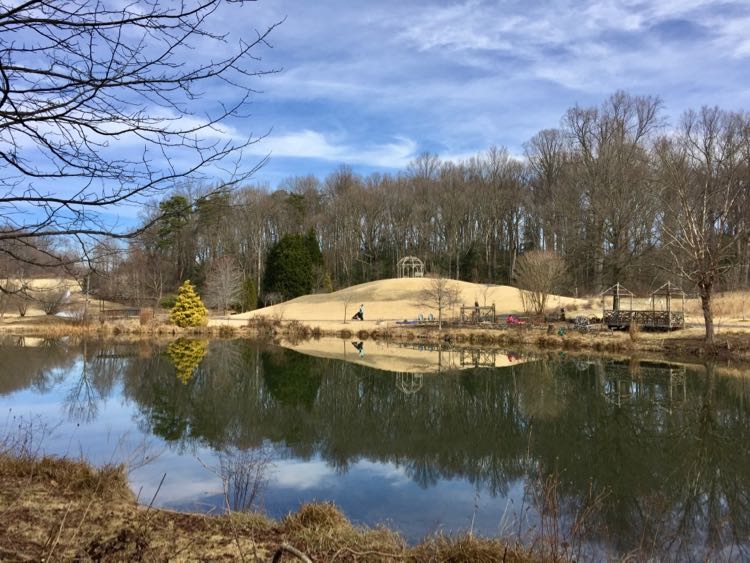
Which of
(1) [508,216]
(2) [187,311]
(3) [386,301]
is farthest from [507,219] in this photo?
(2) [187,311]

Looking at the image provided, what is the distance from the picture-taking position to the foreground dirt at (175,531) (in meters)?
4.12

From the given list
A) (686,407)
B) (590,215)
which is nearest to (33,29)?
(686,407)

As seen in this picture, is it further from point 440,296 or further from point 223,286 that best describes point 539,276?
point 223,286

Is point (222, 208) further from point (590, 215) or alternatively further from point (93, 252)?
point (590, 215)

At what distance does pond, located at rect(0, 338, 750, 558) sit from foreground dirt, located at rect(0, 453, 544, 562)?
55 cm

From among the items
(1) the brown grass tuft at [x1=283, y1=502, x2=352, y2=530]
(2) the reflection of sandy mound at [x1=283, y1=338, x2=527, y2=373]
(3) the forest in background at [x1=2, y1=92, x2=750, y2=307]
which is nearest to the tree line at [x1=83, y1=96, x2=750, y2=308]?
(3) the forest in background at [x1=2, y1=92, x2=750, y2=307]

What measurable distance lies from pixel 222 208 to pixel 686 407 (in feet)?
44.6

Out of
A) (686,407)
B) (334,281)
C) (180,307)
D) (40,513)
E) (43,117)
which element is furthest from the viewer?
(334,281)

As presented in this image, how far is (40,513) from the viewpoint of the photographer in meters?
4.93

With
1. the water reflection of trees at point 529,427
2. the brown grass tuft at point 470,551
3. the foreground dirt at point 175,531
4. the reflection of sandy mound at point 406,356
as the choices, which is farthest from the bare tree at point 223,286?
the brown grass tuft at point 470,551

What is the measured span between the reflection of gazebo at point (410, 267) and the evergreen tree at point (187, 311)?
19.0 metres

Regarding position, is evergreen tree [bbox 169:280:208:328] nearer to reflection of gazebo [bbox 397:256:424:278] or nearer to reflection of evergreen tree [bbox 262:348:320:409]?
reflection of evergreen tree [bbox 262:348:320:409]

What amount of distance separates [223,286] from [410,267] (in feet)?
55.8

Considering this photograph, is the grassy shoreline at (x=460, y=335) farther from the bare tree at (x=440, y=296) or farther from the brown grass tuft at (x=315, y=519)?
the brown grass tuft at (x=315, y=519)
